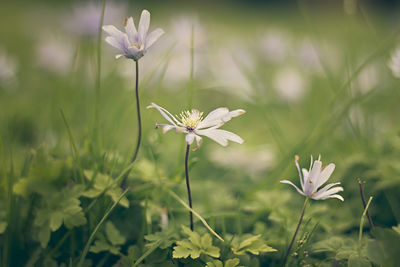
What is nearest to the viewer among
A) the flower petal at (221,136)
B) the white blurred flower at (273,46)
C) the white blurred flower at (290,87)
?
the flower petal at (221,136)

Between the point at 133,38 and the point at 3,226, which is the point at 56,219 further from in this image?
the point at 133,38

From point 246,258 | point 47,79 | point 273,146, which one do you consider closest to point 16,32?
point 47,79

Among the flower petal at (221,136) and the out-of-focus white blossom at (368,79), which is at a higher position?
the out-of-focus white blossom at (368,79)

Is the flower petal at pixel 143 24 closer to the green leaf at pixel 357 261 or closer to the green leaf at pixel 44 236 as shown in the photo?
the green leaf at pixel 44 236

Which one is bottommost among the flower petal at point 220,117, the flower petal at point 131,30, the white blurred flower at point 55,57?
the flower petal at point 220,117

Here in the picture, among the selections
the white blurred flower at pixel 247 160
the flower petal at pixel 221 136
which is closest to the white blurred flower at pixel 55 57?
the white blurred flower at pixel 247 160

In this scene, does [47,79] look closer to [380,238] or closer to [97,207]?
[97,207]
